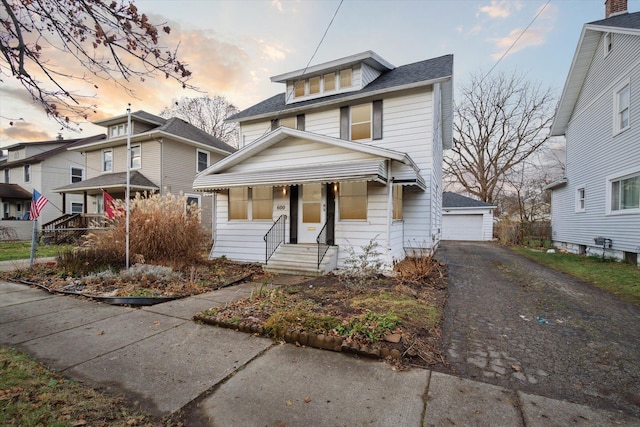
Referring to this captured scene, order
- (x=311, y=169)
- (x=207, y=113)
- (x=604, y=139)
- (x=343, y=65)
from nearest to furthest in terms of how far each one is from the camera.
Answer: (x=311, y=169), (x=604, y=139), (x=343, y=65), (x=207, y=113)

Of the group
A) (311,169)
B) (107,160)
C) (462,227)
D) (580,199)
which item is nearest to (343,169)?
(311,169)

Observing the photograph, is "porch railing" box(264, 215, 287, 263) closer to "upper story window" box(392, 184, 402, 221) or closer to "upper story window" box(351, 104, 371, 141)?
"upper story window" box(392, 184, 402, 221)

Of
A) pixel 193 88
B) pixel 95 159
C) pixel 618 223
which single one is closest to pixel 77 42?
pixel 193 88

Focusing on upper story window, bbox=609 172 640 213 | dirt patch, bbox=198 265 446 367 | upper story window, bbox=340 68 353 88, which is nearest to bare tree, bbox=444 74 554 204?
upper story window, bbox=609 172 640 213

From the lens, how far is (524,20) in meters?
8.95

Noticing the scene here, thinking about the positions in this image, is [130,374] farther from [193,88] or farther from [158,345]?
[193,88]

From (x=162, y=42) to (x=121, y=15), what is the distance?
47cm

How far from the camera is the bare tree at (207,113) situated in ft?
95.5

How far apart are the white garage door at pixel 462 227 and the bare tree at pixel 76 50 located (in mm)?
21672

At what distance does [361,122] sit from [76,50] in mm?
8564

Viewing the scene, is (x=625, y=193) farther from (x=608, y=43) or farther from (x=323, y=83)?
(x=323, y=83)

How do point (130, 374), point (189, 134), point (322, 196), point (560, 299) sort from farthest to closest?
point (189, 134)
point (322, 196)
point (560, 299)
point (130, 374)

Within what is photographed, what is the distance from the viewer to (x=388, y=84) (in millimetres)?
10258

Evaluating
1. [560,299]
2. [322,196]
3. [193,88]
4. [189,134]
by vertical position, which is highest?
[189,134]
